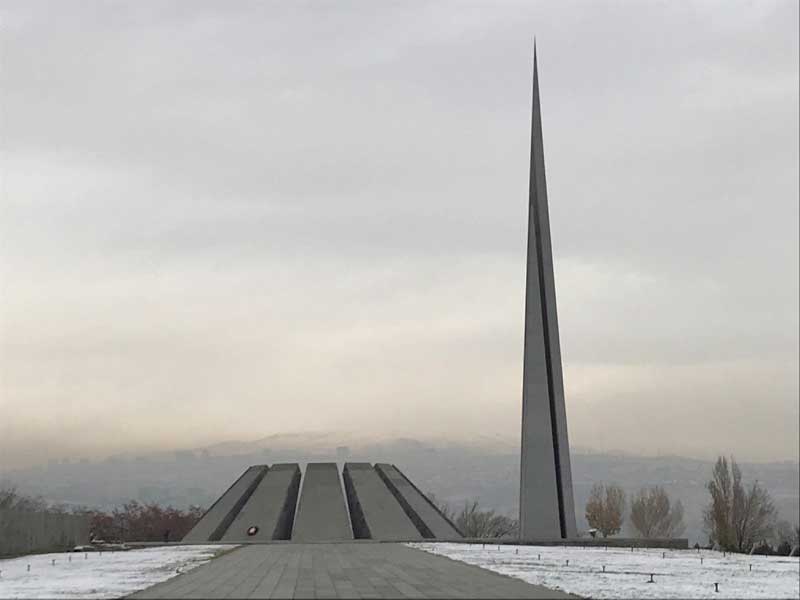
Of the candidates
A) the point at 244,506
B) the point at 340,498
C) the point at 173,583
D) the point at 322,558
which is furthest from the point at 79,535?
the point at 173,583

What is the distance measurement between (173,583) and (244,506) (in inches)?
764

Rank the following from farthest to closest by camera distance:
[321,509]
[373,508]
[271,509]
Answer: [271,509], [321,509], [373,508]

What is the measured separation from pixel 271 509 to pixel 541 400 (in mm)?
10768

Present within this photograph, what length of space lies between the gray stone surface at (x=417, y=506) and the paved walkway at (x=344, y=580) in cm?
1115

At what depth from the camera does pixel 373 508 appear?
97.6ft

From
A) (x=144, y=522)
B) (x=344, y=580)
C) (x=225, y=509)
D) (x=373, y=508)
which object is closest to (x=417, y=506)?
(x=373, y=508)

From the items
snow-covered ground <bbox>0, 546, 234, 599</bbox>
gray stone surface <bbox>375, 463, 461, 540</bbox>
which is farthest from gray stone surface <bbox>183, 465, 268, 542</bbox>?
snow-covered ground <bbox>0, 546, 234, 599</bbox>

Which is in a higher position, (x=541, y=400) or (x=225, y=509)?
(x=541, y=400)

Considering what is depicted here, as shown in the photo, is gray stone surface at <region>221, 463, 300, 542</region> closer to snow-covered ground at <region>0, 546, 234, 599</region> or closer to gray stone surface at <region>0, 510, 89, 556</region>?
gray stone surface at <region>0, 510, 89, 556</region>

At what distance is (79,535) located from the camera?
82.7 feet

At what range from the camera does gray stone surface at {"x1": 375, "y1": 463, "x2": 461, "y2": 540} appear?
27.8 metres

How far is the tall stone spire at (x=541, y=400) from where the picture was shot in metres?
25.0

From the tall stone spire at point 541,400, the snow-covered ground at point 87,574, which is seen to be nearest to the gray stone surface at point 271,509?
the snow-covered ground at point 87,574

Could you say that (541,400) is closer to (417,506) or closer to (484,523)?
(417,506)
